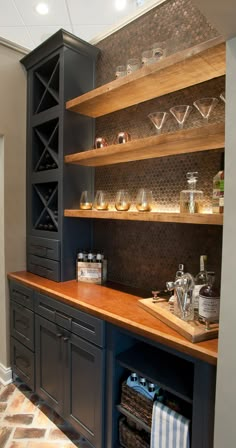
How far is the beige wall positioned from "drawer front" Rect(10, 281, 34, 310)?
12 centimetres

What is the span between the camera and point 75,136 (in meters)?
2.31

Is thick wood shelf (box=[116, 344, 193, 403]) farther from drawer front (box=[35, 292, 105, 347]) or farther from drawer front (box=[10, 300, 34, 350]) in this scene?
drawer front (box=[10, 300, 34, 350])

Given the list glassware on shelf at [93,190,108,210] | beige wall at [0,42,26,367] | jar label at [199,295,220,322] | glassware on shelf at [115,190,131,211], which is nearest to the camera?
jar label at [199,295,220,322]

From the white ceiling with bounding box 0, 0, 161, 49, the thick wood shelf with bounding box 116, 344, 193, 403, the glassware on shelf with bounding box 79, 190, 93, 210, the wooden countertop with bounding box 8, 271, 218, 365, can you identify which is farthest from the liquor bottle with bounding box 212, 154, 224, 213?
the white ceiling with bounding box 0, 0, 161, 49

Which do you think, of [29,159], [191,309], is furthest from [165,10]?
[191,309]

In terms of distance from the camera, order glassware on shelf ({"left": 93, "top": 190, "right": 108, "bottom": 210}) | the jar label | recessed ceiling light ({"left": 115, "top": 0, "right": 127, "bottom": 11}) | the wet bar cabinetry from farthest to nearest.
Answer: recessed ceiling light ({"left": 115, "top": 0, "right": 127, "bottom": 11}) < glassware on shelf ({"left": 93, "top": 190, "right": 108, "bottom": 210}) < the jar label < the wet bar cabinetry

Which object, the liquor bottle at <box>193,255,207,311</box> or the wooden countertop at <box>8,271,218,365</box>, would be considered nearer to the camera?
the wooden countertop at <box>8,271,218,365</box>

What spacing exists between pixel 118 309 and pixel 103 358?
0.91 feet

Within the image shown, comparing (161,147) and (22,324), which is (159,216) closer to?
(161,147)

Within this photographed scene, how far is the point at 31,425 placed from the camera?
2.02m

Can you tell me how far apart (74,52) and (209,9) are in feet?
5.31

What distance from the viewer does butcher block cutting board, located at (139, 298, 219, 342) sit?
1.25 meters

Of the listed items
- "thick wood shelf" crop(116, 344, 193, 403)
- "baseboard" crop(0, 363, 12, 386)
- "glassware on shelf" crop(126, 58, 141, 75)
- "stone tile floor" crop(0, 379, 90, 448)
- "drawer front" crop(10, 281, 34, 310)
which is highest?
"glassware on shelf" crop(126, 58, 141, 75)

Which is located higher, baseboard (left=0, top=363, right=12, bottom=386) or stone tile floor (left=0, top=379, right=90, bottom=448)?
baseboard (left=0, top=363, right=12, bottom=386)
